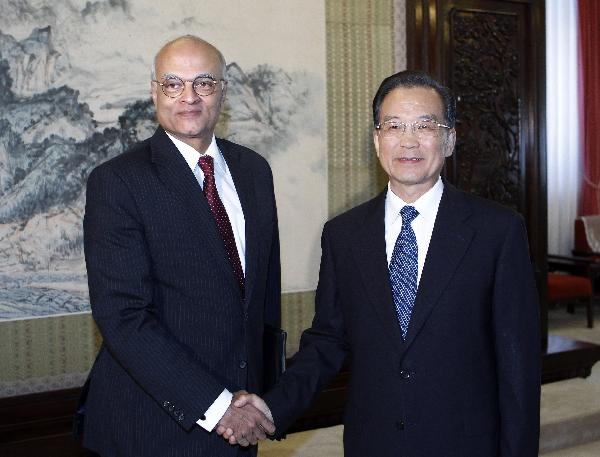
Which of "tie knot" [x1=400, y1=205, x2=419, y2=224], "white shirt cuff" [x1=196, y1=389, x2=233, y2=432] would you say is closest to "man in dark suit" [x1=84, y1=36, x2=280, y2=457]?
"white shirt cuff" [x1=196, y1=389, x2=233, y2=432]

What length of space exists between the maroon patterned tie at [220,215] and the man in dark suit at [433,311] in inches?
11.9

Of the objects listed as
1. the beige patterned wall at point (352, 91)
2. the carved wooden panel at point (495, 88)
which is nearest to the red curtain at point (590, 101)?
the carved wooden panel at point (495, 88)

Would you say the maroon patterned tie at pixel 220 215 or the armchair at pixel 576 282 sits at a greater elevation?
the maroon patterned tie at pixel 220 215

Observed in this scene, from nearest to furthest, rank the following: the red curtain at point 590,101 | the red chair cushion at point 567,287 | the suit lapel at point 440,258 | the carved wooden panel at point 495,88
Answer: the suit lapel at point 440,258, the carved wooden panel at point 495,88, the red chair cushion at point 567,287, the red curtain at point 590,101

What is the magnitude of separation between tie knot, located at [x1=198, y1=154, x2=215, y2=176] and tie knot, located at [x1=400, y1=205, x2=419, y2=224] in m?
0.54

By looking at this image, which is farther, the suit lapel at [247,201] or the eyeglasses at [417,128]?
the suit lapel at [247,201]

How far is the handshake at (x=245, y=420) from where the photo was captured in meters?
2.02

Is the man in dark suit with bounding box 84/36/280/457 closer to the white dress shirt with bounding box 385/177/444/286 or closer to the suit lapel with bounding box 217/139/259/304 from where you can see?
the suit lapel with bounding box 217/139/259/304

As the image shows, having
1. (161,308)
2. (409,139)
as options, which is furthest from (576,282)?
(161,308)

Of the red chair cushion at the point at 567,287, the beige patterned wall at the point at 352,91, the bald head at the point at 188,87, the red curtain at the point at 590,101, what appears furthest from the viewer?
the red curtain at the point at 590,101

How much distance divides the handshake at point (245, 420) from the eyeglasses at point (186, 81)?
31.2 inches

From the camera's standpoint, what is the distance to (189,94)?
2.05 meters

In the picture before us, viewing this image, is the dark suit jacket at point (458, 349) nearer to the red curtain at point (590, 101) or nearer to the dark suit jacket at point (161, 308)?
the dark suit jacket at point (161, 308)

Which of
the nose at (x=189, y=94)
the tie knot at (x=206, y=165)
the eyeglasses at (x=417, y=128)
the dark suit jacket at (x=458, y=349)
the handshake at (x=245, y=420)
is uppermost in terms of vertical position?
the nose at (x=189, y=94)
